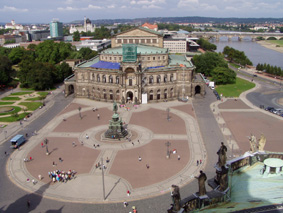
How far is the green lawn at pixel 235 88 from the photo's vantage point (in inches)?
3912

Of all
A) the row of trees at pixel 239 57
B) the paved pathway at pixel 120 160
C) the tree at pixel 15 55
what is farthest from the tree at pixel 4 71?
the row of trees at pixel 239 57

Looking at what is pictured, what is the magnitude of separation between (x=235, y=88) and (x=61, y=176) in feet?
262

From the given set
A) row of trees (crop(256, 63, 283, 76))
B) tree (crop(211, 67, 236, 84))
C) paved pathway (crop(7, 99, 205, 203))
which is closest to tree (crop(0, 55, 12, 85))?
paved pathway (crop(7, 99, 205, 203))

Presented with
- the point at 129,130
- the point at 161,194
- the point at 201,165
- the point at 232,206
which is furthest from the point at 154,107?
the point at 232,206

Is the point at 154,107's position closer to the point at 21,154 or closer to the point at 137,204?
the point at 21,154

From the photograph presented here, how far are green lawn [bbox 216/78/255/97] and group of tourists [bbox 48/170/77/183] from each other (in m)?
66.4

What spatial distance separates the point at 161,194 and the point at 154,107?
4510 centimetres

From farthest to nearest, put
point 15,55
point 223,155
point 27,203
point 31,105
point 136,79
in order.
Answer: point 15,55 < point 31,105 < point 136,79 < point 27,203 < point 223,155

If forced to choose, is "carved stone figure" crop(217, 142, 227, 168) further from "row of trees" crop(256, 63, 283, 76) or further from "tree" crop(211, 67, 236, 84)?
"row of trees" crop(256, 63, 283, 76)

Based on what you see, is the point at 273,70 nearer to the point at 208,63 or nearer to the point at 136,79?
the point at 208,63

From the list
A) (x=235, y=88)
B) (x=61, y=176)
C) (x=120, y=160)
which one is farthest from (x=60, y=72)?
(x=61, y=176)

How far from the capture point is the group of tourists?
45531mm

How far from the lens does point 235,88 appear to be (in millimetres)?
106562

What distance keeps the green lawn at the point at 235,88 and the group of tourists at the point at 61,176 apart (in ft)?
218
